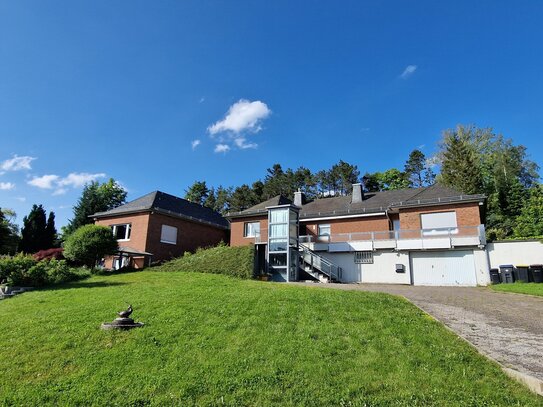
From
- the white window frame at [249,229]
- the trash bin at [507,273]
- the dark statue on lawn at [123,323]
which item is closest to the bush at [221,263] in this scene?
the white window frame at [249,229]

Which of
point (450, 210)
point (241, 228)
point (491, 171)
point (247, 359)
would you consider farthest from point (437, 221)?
point (491, 171)

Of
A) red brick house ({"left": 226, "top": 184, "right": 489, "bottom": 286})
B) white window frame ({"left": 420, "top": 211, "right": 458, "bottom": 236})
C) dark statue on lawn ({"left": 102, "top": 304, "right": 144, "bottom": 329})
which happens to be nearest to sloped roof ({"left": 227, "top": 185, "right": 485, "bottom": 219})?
red brick house ({"left": 226, "top": 184, "right": 489, "bottom": 286})

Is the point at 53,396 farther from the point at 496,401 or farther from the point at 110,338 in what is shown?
the point at 496,401

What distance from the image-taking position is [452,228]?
69.7 ft

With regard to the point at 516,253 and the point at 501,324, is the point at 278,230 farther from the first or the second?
the point at 501,324

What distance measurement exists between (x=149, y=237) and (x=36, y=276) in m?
→ 10.1

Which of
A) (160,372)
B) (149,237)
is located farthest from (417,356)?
(149,237)

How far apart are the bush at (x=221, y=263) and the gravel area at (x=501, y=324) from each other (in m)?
9.88

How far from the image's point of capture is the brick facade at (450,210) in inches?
866

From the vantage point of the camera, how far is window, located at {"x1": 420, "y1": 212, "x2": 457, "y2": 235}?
22422 millimetres

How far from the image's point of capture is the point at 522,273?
19.0m

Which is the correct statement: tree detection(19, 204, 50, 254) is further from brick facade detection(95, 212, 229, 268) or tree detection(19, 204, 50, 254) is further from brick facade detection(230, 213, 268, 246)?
brick facade detection(230, 213, 268, 246)

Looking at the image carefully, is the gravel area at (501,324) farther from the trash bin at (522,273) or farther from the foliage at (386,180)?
the foliage at (386,180)

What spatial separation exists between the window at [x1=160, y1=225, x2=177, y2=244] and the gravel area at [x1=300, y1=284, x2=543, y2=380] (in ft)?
63.2
